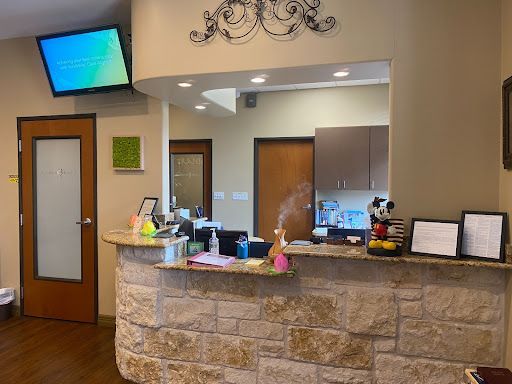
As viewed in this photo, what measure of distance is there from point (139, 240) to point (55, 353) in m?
1.45

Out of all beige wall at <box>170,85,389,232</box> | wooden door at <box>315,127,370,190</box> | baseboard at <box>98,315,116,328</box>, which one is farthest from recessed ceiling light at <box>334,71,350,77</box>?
baseboard at <box>98,315,116,328</box>

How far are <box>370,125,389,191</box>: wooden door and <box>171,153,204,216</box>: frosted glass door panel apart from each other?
2.60 m

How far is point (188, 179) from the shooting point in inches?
239

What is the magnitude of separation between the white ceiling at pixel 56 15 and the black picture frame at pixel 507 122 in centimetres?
280

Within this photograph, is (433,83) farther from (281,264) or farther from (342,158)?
(342,158)

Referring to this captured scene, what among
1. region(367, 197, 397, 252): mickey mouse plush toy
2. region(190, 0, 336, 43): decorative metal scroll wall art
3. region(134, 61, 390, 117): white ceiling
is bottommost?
region(367, 197, 397, 252): mickey mouse plush toy

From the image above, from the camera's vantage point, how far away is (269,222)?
5723 mm

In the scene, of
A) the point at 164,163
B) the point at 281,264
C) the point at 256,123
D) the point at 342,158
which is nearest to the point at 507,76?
the point at 281,264

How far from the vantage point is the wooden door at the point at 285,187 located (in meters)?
5.56

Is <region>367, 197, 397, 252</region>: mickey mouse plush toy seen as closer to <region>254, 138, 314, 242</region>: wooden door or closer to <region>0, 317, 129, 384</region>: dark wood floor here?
<region>0, 317, 129, 384</region>: dark wood floor

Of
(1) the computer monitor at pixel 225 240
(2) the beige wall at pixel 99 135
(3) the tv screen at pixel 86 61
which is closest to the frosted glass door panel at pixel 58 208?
(2) the beige wall at pixel 99 135

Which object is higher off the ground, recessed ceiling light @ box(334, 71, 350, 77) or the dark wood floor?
recessed ceiling light @ box(334, 71, 350, 77)

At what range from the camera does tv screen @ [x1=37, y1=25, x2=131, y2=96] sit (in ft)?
10.3

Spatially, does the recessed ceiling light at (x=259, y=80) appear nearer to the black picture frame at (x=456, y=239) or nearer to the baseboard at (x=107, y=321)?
the black picture frame at (x=456, y=239)
